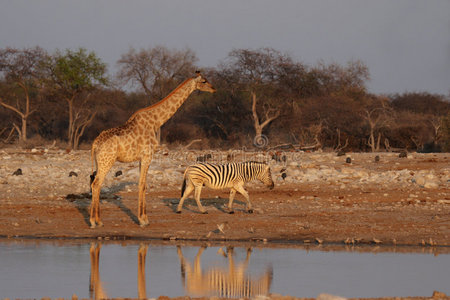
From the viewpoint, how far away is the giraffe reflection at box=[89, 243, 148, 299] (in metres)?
7.18

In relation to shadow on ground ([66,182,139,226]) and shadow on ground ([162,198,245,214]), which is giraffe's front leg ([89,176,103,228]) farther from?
shadow on ground ([162,198,245,214])

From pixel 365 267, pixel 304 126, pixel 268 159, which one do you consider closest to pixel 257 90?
pixel 304 126

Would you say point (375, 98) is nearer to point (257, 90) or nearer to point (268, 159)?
point (257, 90)

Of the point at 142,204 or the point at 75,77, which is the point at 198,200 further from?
the point at 75,77

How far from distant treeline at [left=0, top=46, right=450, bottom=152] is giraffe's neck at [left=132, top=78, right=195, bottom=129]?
21991mm

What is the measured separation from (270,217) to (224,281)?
539 centimetres

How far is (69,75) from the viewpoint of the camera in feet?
127

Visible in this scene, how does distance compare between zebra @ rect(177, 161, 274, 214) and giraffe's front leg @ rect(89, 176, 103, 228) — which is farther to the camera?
zebra @ rect(177, 161, 274, 214)

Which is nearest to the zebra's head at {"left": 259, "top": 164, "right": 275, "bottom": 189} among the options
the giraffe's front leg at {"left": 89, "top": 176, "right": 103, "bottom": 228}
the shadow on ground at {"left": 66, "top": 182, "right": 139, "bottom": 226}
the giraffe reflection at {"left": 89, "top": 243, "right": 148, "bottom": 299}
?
the shadow on ground at {"left": 66, "top": 182, "right": 139, "bottom": 226}

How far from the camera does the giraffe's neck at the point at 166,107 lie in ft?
42.7

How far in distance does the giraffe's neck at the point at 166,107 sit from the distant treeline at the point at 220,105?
21991 millimetres

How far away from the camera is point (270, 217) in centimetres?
1330

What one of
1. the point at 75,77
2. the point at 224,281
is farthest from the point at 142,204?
the point at 75,77

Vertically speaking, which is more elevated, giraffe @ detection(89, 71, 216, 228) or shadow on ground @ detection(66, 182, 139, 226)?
giraffe @ detection(89, 71, 216, 228)
